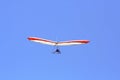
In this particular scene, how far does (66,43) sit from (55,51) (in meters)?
5.58

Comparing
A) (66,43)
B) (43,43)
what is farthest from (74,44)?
(43,43)

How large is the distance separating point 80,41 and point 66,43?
105 inches

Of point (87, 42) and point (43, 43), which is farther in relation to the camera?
point (43, 43)

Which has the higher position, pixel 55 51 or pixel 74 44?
pixel 74 44

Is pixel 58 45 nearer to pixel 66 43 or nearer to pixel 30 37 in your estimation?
pixel 66 43

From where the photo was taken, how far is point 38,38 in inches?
2352

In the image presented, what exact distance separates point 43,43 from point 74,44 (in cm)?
561

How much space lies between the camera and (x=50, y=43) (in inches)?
2297

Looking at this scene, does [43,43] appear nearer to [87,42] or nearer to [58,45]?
[58,45]

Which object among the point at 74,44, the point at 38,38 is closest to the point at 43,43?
the point at 38,38

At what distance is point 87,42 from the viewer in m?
56.1

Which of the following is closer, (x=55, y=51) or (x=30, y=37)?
(x=55, y=51)

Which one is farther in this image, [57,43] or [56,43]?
[57,43]

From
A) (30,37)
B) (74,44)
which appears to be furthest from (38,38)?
(74,44)
